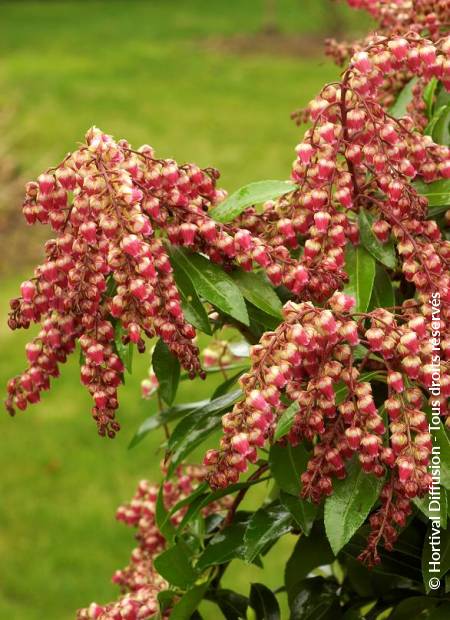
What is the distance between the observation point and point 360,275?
1629 millimetres

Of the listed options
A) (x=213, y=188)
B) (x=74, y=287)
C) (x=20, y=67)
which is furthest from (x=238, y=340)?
(x=20, y=67)

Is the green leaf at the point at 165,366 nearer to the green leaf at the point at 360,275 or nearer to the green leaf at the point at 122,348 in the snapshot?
the green leaf at the point at 122,348

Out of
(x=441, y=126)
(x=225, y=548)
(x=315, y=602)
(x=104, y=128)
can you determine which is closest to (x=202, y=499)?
(x=225, y=548)

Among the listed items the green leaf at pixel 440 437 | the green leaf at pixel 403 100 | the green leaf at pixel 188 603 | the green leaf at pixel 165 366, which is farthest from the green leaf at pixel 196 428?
the green leaf at pixel 403 100

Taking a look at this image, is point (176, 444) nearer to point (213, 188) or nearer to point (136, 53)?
point (213, 188)

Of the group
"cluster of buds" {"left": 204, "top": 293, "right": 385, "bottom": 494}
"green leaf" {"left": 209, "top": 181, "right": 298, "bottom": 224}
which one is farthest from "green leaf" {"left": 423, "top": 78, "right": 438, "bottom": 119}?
"cluster of buds" {"left": 204, "top": 293, "right": 385, "bottom": 494}

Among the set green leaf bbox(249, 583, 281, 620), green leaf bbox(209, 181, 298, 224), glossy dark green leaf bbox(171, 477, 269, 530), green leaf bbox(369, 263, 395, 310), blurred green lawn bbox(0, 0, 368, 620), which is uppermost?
blurred green lawn bbox(0, 0, 368, 620)

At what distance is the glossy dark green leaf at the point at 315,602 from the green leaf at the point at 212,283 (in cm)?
65

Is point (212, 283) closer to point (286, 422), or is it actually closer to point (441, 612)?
point (286, 422)

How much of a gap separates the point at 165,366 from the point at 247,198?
300 mm

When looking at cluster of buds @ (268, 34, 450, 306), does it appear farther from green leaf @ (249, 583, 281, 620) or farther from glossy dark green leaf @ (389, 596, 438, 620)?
green leaf @ (249, 583, 281, 620)

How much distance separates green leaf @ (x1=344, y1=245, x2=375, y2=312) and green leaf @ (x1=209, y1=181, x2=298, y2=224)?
0.15 meters

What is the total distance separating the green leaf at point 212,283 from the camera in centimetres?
155

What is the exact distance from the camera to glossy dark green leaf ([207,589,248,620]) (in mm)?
1953
